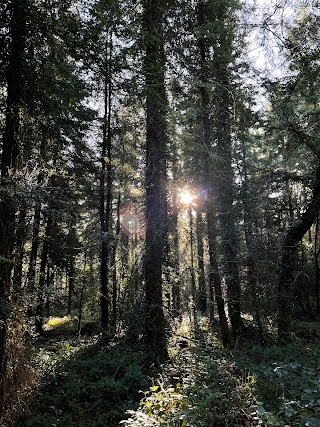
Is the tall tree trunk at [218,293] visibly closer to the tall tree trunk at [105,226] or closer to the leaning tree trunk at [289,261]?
the leaning tree trunk at [289,261]

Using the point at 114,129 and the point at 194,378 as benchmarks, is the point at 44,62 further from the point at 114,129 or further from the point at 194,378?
the point at 114,129

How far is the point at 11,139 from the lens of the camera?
5.50m

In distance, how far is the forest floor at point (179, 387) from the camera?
3594 mm

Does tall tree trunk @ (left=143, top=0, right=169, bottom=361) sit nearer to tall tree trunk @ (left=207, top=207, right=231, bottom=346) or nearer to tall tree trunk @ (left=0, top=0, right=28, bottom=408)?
tall tree trunk @ (left=207, top=207, right=231, bottom=346)

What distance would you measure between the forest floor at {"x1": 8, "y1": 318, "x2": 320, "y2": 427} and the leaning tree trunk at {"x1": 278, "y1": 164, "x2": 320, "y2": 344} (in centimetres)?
71

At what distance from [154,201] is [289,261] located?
4.82m

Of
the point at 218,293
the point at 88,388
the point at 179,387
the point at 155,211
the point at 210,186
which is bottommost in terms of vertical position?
the point at 88,388

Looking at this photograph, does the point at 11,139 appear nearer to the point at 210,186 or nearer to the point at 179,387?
the point at 179,387

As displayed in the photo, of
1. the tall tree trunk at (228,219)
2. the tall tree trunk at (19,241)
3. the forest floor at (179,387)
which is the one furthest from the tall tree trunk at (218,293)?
the tall tree trunk at (19,241)

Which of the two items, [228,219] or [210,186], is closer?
[210,186]

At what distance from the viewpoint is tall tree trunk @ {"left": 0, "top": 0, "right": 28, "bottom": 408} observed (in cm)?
491

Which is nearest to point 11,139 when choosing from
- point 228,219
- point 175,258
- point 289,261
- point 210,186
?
point 210,186

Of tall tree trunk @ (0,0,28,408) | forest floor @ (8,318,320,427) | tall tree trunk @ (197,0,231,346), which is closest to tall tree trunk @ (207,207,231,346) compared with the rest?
tall tree trunk @ (197,0,231,346)

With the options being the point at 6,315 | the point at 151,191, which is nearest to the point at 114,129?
the point at 151,191
